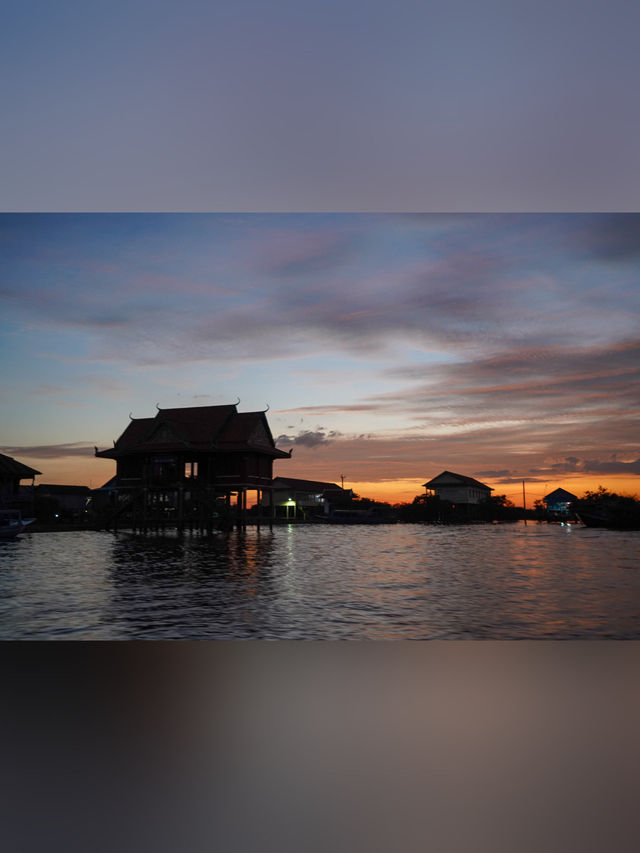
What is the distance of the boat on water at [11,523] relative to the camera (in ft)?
22.7

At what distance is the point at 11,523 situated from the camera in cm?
745

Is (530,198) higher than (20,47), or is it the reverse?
(20,47)

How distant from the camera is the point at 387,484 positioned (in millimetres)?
6016

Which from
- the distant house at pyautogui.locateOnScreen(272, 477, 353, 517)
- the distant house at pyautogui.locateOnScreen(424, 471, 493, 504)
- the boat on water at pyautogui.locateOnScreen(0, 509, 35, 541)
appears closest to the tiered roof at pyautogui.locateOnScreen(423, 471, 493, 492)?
the distant house at pyautogui.locateOnScreen(424, 471, 493, 504)

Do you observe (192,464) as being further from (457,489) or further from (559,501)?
(559,501)

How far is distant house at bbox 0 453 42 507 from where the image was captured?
564cm

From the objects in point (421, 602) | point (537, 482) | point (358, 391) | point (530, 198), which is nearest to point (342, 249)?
point (358, 391)

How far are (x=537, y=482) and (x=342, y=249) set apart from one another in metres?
2.42

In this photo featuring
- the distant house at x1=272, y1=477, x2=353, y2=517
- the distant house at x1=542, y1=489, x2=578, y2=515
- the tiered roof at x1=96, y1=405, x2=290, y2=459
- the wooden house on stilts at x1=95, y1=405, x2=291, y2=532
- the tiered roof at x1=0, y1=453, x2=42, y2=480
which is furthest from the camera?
the distant house at x1=272, y1=477, x2=353, y2=517

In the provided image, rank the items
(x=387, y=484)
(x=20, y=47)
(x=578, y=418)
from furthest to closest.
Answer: (x=387, y=484), (x=578, y=418), (x=20, y=47)

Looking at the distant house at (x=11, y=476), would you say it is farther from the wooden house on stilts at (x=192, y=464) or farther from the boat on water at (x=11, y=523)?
the wooden house on stilts at (x=192, y=464)

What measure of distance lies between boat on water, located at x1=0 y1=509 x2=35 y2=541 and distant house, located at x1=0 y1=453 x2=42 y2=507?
1.50 feet

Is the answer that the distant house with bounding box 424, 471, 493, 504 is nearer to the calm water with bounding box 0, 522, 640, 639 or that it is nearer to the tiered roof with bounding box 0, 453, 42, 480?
the calm water with bounding box 0, 522, 640, 639

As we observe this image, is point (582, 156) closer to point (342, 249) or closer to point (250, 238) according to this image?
point (342, 249)
